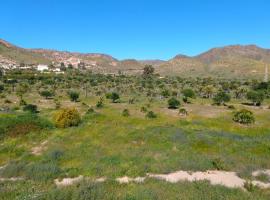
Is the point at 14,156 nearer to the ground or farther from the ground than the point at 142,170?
nearer to the ground

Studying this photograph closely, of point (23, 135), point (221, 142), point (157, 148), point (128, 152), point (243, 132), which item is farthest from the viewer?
point (243, 132)

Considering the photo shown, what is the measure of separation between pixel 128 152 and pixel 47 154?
7566mm

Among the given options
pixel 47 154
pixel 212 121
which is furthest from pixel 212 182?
pixel 212 121

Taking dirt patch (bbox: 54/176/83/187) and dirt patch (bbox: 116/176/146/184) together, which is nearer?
dirt patch (bbox: 116/176/146/184)

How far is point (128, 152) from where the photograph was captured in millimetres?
27750

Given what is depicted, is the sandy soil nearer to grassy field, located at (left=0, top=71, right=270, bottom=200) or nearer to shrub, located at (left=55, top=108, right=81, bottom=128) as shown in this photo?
grassy field, located at (left=0, top=71, right=270, bottom=200)

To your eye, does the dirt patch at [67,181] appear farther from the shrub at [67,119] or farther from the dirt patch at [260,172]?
the shrub at [67,119]

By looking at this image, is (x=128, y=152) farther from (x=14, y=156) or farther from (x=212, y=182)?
(x=14, y=156)

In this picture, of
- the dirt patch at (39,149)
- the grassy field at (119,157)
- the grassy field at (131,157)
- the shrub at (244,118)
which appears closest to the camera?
the grassy field at (119,157)

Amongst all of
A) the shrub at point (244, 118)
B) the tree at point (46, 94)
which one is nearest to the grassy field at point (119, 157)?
the shrub at point (244, 118)

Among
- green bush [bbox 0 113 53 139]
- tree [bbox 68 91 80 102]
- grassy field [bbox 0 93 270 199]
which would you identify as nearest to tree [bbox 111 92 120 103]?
tree [bbox 68 91 80 102]

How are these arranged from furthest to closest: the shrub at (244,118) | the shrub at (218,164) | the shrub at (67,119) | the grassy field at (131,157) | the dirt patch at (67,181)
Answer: the shrub at (244,118) < the shrub at (67,119) < the shrub at (218,164) < the dirt patch at (67,181) < the grassy field at (131,157)

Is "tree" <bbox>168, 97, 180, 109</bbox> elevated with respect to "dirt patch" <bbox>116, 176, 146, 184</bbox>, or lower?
elevated

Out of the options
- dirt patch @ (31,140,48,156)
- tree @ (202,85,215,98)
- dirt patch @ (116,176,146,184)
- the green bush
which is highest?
tree @ (202,85,215,98)
